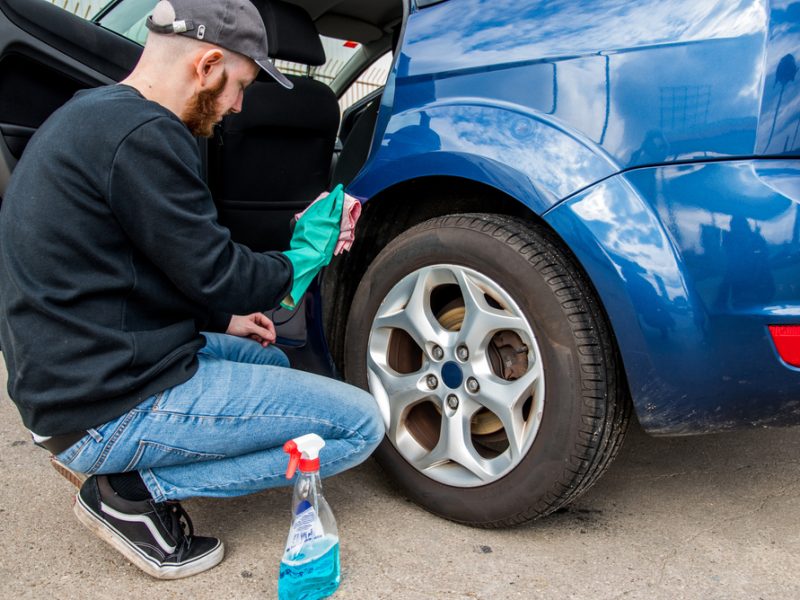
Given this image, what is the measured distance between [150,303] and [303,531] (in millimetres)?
593

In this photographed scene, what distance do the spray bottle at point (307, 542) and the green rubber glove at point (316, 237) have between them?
0.39 meters

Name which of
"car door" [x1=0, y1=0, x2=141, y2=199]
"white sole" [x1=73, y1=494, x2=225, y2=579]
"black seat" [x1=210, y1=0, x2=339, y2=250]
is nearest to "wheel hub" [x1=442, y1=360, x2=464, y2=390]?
"white sole" [x1=73, y1=494, x2=225, y2=579]

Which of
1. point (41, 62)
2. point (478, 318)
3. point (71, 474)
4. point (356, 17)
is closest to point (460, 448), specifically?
point (478, 318)

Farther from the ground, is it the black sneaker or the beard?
the beard

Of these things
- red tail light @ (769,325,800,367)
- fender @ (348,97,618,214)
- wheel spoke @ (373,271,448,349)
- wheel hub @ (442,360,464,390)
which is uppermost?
fender @ (348,97,618,214)

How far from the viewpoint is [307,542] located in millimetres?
1671

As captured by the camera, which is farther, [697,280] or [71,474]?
[71,474]

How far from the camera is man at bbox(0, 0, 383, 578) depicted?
156 cm

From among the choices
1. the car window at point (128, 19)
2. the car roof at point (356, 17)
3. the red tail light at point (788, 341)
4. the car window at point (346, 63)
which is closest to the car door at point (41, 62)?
the car window at point (128, 19)

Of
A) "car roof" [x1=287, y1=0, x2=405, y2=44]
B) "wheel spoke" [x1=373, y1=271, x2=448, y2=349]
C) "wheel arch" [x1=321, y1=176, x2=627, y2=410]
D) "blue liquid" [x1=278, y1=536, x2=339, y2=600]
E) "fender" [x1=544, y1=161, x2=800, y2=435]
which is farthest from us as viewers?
"car roof" [x1=287, y1=0, x2=405, y2=44]

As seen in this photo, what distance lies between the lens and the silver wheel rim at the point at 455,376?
72.1 inches

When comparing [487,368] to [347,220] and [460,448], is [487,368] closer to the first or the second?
[460,448]

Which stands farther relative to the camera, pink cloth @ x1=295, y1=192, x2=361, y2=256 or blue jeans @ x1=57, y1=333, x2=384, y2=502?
pink cloth @ x1=295, y1=192, x2=361, y2=256

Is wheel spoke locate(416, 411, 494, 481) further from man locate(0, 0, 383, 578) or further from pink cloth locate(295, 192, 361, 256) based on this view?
pink cloth locate(295, 192, 361, 256)
